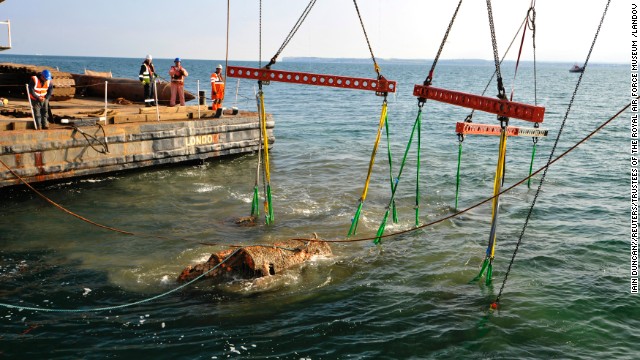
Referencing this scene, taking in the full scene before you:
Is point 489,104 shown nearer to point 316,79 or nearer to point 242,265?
point 316,79

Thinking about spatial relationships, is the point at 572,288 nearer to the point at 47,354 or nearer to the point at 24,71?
the point at 47,354

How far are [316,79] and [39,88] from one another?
832 cm

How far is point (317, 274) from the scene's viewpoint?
35.4 feet

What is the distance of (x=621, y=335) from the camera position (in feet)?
29.2

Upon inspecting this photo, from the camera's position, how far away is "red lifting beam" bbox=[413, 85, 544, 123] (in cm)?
853

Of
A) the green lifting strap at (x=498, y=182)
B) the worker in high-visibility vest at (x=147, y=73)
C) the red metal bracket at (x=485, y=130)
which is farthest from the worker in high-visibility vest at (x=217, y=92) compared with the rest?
the green lifting strap at (x=498, y=182)

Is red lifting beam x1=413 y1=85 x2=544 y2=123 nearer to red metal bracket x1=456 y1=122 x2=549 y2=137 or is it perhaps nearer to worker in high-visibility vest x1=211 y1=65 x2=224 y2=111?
red metal bracket x1=456 y1=122 x2=549 y2=137

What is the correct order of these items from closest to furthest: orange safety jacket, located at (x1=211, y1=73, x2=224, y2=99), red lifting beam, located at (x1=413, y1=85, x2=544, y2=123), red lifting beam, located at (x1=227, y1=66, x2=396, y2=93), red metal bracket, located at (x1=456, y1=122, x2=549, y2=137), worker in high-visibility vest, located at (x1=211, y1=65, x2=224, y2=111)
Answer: red lifting beam, located at (x1=413, y1=85, x2=544, y2=123), red lifting beam, located at (x1=227, y1=66, x2=396, y2=93), red metal bracket, located at (x1=456, y1=122, x2=549, y2=137), orange safety jacket, located at (x1=211, y1=73, x2=224, y2=99), worker in high-visibility vest, located at (x1=211, y1=65, x2=224, y2=111)

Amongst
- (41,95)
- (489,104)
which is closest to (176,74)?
(41,95)

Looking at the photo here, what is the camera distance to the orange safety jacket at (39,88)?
14680 mm

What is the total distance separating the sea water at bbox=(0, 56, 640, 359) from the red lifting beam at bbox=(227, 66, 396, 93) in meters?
3.81

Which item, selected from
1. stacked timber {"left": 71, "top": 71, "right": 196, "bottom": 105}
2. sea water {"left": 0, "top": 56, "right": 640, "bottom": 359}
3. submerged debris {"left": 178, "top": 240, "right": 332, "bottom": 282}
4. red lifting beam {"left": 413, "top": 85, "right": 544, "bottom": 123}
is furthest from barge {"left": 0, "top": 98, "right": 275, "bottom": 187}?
red lifting beam {"left": 413, "top": 85, "right": 544, "bottom": 123}

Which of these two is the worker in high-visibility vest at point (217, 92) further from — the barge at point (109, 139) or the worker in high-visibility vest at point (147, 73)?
the worker in high-visibility vest at point (147, 73)

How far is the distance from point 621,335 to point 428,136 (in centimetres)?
2409
